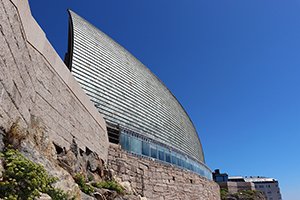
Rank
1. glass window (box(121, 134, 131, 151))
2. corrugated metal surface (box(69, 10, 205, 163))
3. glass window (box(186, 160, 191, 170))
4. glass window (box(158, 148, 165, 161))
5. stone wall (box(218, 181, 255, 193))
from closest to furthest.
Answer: glass window (box(121, 134, 131, 151))
corrugated metal surface (box(69, 10, 205, 163))
glass window (box(158, 148, 165, 161))
glass window (box(186, 160, 191, 170))
stone wall (box(218, 181, 255, 193))

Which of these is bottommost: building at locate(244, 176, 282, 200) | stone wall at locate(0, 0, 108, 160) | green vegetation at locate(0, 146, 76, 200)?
green vegetation at locate(0, 146, 76, 200)

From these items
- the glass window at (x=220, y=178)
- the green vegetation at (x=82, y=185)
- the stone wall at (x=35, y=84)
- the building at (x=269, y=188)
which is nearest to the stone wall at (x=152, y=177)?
the stone wall at (x=35, y=84)

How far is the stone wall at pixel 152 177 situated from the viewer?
46.9 ft

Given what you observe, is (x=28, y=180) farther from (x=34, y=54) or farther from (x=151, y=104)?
(x=151, y=104)

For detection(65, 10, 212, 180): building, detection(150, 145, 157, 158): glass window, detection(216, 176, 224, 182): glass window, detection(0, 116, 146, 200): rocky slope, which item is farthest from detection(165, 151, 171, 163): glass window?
detection(216, 176, 224, 182): glass window

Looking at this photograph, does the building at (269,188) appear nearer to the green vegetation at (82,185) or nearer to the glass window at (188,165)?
the glass window at (188,165)

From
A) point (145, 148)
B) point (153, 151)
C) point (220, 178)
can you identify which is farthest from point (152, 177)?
point (220, 178)

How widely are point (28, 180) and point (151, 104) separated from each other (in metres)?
19.7

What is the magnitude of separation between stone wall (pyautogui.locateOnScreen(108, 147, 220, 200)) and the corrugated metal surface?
327 centimetres

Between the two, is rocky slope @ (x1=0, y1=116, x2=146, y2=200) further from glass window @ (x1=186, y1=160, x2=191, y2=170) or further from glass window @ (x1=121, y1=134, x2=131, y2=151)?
glass window @ (x1=186, y1=160, x2=191, y2=170)

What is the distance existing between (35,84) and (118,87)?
532 inches

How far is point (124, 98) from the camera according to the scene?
1981 centimetres

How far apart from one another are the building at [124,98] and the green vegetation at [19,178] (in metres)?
11.7

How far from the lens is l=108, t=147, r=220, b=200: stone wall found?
14.3 m
